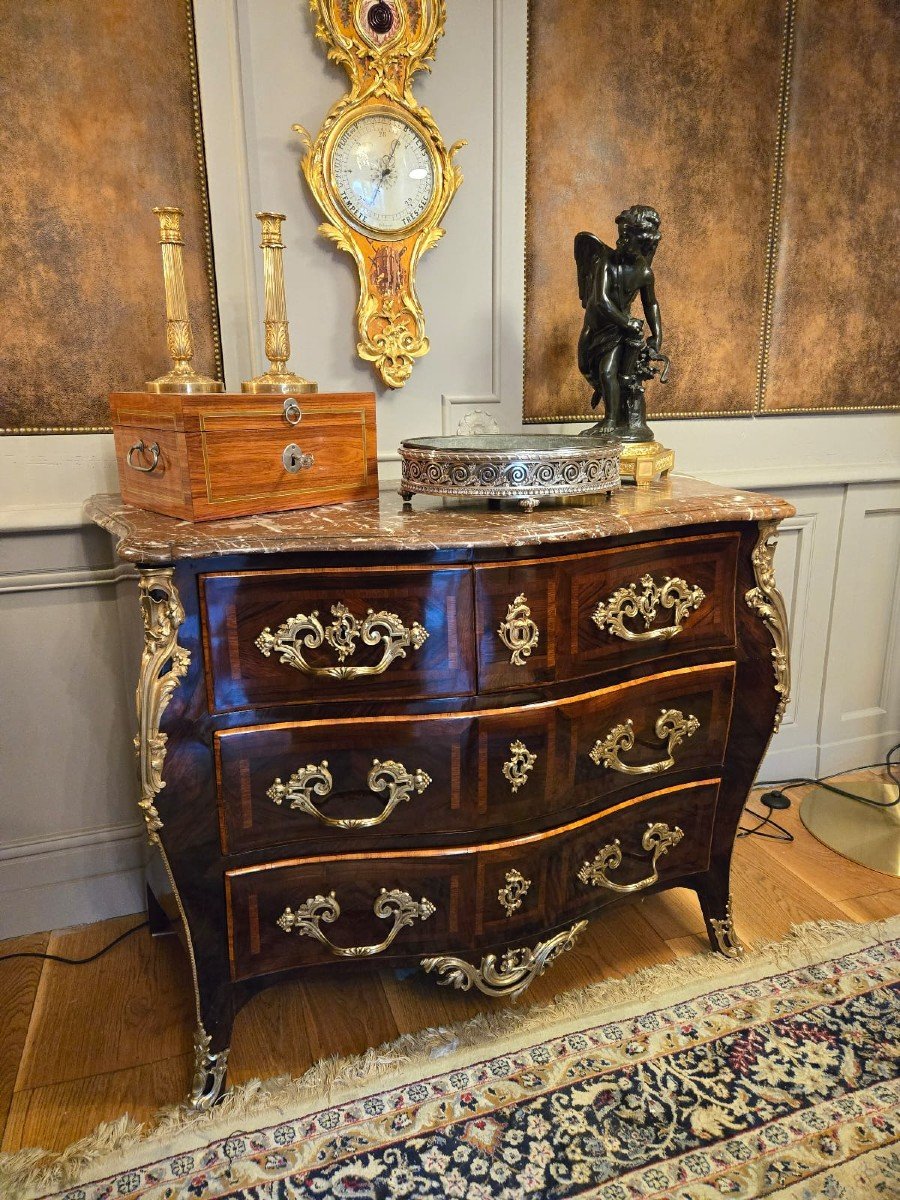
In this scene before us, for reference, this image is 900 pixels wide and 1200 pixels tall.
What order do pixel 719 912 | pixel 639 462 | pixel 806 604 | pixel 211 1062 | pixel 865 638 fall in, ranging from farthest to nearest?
pixel 865 638 < pixel 806 604 < pixel 719 912 < pixel 639 462 < pixel 211 1062

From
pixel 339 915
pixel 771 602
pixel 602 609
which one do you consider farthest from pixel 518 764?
pixel 771 602

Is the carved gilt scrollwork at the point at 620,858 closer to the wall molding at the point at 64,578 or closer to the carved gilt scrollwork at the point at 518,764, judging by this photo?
the carved gilt scrollwork at the point at 518,764

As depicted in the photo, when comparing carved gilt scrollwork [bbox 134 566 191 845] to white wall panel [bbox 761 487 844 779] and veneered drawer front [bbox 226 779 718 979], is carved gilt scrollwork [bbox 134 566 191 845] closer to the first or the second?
veneered drawer front [bbox 226 779 718 979]

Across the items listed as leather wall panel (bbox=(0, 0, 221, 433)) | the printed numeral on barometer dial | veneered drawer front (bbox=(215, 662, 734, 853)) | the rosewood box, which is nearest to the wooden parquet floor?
veneered drawer front (bbox=(215, 662, 734, 853))

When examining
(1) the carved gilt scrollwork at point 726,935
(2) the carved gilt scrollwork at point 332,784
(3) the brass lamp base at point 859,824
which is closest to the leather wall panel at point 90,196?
(2) the carved gilt scrollwork at point 332,784

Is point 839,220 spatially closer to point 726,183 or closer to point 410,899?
point 726,183

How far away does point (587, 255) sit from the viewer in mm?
1675

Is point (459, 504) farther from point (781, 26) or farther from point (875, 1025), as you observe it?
point (781, 26)

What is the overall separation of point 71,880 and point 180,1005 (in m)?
0.44

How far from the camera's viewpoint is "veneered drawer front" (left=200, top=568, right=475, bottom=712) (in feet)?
3.96

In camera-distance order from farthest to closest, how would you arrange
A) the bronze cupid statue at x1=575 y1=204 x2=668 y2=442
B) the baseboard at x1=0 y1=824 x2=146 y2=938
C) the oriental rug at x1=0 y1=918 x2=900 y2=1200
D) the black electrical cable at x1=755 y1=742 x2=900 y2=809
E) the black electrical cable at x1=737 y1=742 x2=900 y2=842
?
the black electrical cable at x1=755 y1=742 x2=900 y2=809 → the black electrical cable at x1=737 y1=742 x2=900 y2=842 → the baseboard at x1=0 y1=824 x2=146 y2=938 → the bronze cupid statue at x1=575 y1=204 x2=668 y2=442 → the oriental rug at x1=0 y1=918 x2=900 y2=1200

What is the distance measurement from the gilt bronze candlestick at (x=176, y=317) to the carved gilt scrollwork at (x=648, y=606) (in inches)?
31.7

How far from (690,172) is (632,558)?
1.22 meters

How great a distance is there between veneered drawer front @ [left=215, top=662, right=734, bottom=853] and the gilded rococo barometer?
0.87 m
